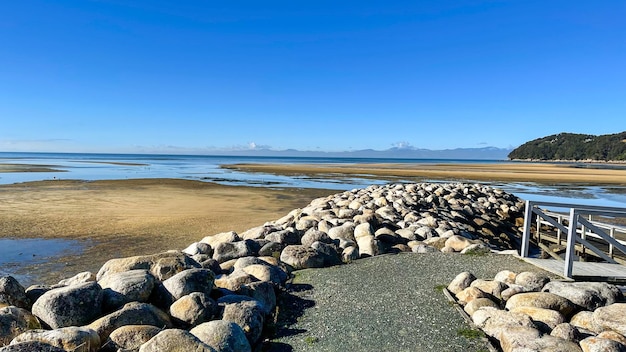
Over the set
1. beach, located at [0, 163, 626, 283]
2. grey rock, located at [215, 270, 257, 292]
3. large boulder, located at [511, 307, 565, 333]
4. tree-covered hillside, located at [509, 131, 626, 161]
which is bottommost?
beach, located at [0, 163, 626, 283]

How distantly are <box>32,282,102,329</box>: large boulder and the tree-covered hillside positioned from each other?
174210 mm

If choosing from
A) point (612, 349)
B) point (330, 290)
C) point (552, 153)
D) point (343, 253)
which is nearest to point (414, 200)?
point (343, 253)

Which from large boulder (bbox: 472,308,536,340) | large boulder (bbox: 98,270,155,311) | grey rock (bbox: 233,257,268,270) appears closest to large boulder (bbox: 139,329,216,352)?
large boulder (bbox: 98,270,155,311)

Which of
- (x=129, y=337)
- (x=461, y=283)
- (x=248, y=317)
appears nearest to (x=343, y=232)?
(x=461, y=283)

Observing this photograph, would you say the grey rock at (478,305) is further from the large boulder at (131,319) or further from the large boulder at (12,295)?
the large boulder at (12,295)

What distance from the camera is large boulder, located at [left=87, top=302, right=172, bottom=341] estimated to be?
486cm

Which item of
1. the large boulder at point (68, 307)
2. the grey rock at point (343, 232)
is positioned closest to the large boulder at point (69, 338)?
the large boulder at point (68, 307)

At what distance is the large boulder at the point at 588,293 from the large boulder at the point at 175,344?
16.3 feet

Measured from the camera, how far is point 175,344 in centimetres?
416

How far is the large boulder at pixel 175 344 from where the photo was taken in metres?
4.13

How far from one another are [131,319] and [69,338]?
Result: 826 mm

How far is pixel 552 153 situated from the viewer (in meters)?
173

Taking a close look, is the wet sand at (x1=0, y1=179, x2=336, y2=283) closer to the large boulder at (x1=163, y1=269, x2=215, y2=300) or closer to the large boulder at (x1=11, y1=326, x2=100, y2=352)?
the large boulder at (x1=163, y1=269, x2=215, y2=300)

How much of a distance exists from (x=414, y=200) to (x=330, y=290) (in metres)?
10.7
